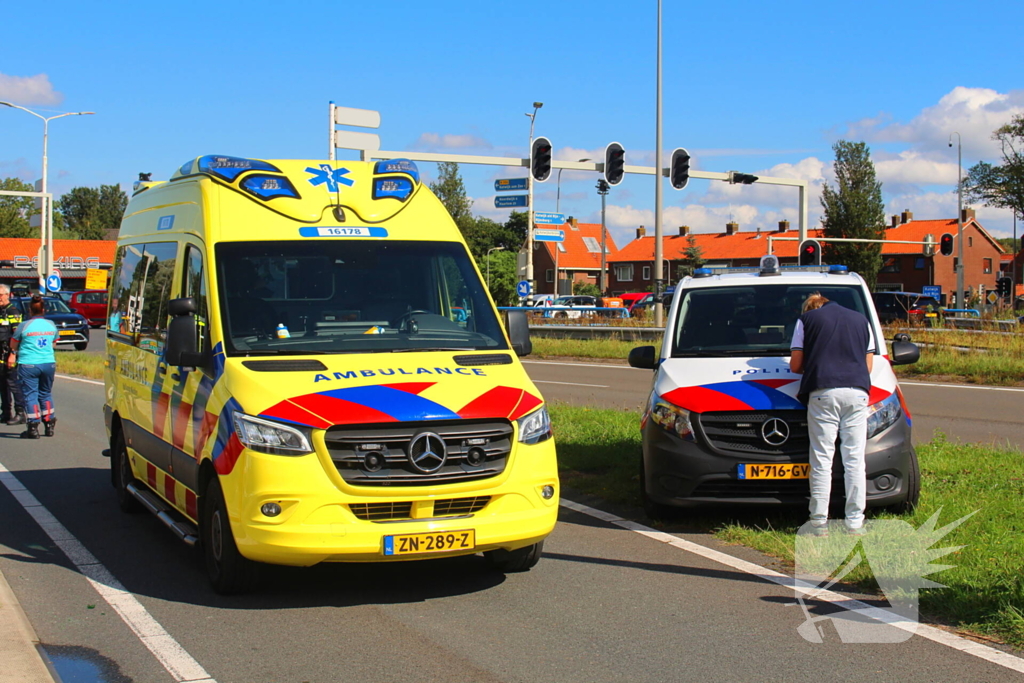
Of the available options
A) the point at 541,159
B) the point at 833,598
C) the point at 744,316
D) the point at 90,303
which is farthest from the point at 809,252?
the point at 90,303

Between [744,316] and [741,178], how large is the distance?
2034cm

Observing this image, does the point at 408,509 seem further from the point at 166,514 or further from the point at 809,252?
the point at 809,252

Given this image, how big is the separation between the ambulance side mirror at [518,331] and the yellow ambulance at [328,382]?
1 centimetres

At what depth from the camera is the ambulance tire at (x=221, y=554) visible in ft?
19.8

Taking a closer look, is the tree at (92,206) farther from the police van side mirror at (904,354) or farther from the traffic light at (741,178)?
the police van side mirror at (904,354)

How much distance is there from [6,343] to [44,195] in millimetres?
35824

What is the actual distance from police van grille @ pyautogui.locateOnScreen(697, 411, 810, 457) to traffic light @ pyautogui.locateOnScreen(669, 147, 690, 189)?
20609 mm

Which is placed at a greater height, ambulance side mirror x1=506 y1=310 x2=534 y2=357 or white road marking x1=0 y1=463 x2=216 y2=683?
ambulance side mirror x1=506 y1=310 x2=534 y2=357

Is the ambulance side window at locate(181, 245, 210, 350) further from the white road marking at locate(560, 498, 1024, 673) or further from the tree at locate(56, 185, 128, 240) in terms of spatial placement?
the tree at locate(56, 185, 128, 240)

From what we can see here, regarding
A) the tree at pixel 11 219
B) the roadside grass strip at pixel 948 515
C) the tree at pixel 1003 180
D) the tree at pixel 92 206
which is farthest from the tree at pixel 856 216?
the tree at pixel 92 206

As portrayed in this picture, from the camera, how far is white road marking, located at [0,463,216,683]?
5.04 meters

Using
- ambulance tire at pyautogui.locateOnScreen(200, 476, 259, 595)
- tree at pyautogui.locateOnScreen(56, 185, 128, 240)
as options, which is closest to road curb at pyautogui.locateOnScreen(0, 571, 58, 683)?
ambulance tire at pyautogui.locateOnScreen(200, 476, 259, 595)

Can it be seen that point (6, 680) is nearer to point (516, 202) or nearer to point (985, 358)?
point (985, 358)

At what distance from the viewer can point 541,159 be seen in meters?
26.1
